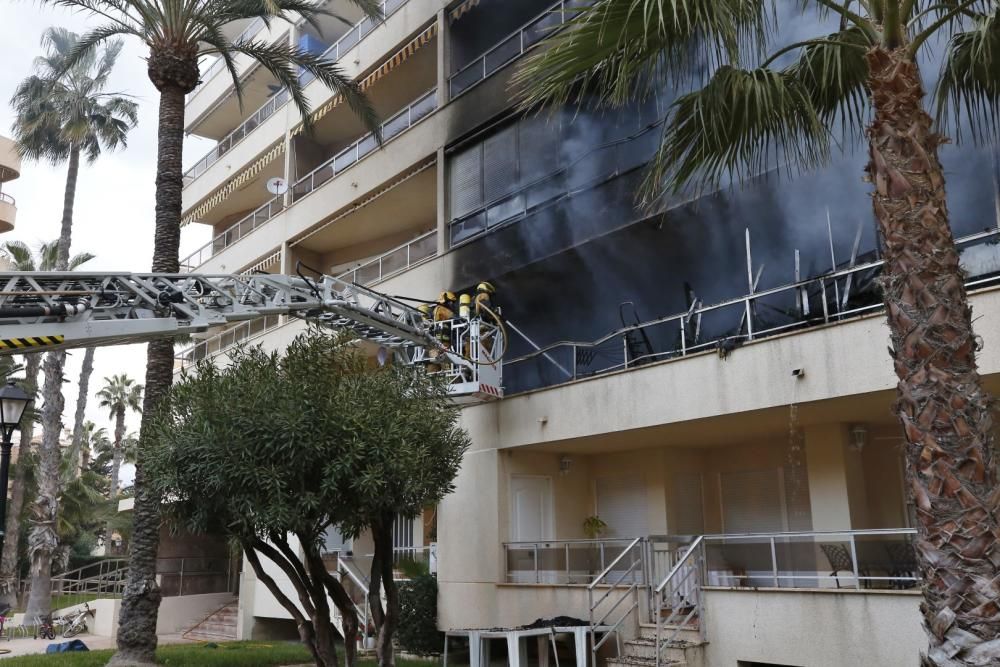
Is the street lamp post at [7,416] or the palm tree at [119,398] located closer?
the street lamp post at [7,416]

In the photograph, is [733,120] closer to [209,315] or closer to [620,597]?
[209,315]

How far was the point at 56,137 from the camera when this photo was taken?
36125mm

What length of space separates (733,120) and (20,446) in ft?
117

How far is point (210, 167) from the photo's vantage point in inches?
1294

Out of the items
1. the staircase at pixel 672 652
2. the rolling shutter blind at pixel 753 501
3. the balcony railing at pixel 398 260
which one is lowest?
the staircase at pixel 672 652

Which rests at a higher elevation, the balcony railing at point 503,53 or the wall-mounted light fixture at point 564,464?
the balcony railing at point 503,53

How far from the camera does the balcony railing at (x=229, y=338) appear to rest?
2709cm

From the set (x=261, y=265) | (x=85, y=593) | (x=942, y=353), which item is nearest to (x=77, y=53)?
(x=261, y=265)

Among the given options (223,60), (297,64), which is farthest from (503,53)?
(223,60)

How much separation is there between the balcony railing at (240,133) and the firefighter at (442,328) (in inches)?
530

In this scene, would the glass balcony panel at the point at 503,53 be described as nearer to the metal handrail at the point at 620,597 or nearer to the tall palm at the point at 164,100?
the tall palm at the point at 164,100

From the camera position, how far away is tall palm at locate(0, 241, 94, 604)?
1404 inches

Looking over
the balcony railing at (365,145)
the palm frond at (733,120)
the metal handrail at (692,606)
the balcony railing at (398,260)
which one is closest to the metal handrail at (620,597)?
the metal handrail at (692,606)

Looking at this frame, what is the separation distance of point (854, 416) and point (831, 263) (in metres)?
2.33
